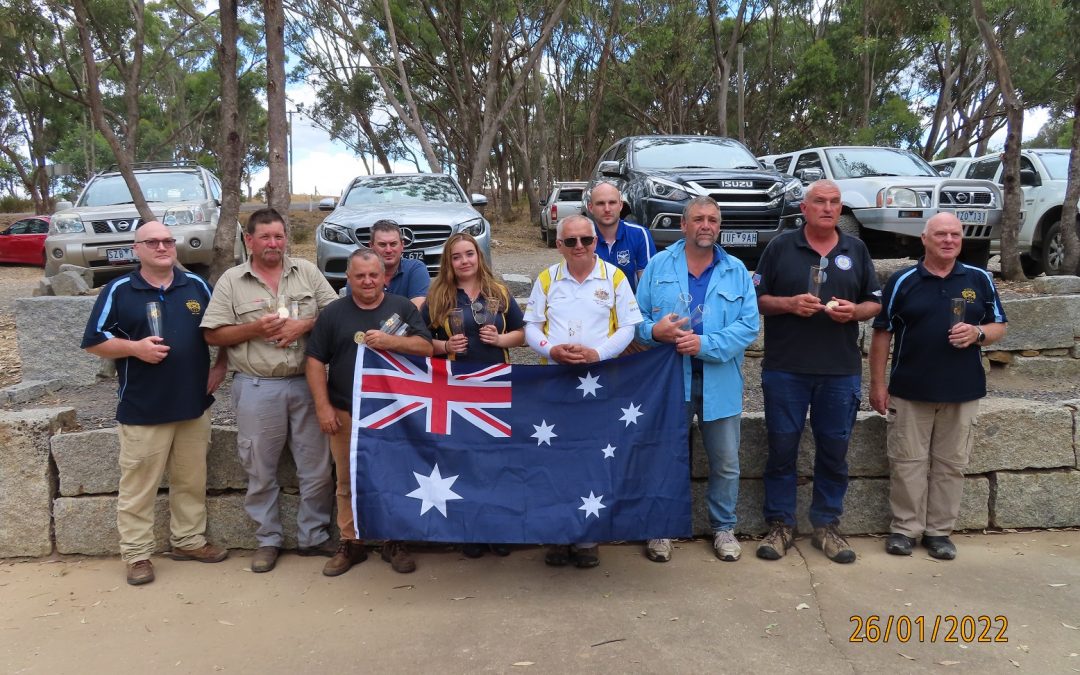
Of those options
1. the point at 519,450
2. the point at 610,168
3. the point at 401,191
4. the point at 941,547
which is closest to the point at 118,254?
the point at 401,191

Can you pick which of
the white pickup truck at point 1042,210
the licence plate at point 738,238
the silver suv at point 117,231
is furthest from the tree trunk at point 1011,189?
the silver suv at point 117,231

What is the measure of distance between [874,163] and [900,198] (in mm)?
1521

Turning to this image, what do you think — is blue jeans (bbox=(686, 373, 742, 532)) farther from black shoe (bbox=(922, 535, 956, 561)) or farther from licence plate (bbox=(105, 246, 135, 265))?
licence plate (bbox=(105, 246, 135, 265))

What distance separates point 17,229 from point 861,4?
2412cm

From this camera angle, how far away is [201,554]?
182 inches

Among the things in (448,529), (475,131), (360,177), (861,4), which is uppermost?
(861,4)

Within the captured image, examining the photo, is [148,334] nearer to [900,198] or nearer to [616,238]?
[616,238]

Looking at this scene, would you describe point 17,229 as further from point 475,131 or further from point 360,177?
point 360,177

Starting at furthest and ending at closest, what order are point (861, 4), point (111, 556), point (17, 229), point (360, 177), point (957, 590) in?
point (861, 4), point (17, 229), point (360, 177), point (111, 556), point (957, 590)

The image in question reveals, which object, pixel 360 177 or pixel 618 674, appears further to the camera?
pixel 360 177

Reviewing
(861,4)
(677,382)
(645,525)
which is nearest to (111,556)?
(645,525)

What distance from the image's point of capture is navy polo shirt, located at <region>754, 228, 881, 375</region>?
4.36m

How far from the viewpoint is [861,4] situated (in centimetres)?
2317

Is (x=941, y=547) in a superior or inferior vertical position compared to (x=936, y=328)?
inferior
